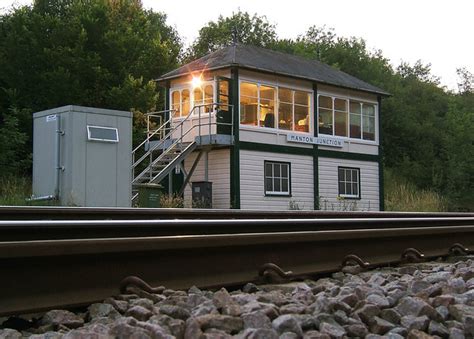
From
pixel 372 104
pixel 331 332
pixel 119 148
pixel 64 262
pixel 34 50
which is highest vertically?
pixel 34 50

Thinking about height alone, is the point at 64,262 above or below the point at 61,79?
below

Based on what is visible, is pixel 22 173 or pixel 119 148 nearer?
pixel 119 148

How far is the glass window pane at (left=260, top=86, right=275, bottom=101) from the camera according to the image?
23875mm

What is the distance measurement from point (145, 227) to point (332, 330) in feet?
7.23

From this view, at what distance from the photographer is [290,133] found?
958 inches

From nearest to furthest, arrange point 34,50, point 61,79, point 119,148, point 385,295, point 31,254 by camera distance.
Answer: point 31,254 < point 385,295 < point 119,148 < point 61,79 < point 34,50

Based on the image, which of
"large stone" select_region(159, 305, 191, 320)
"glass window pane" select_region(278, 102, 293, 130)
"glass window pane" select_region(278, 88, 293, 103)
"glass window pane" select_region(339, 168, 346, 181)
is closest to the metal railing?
"glass window pane" select_region(278, 102, 293, 130)

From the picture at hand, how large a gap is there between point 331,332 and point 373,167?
25.2m

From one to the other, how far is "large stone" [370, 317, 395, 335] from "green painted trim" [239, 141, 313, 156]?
19.2 m

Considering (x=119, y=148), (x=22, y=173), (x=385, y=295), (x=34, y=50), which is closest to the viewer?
(x=385, y=295)

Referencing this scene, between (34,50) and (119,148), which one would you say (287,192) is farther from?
(34,50)

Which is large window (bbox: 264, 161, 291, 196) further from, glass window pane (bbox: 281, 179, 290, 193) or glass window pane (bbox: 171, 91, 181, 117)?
glass window pane (bbox: 171, 91, 181, 117)

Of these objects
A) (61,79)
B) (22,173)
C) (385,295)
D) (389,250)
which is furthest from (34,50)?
(385,295)

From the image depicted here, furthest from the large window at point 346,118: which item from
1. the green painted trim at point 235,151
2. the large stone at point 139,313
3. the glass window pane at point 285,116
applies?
the large stone at point 139,313
